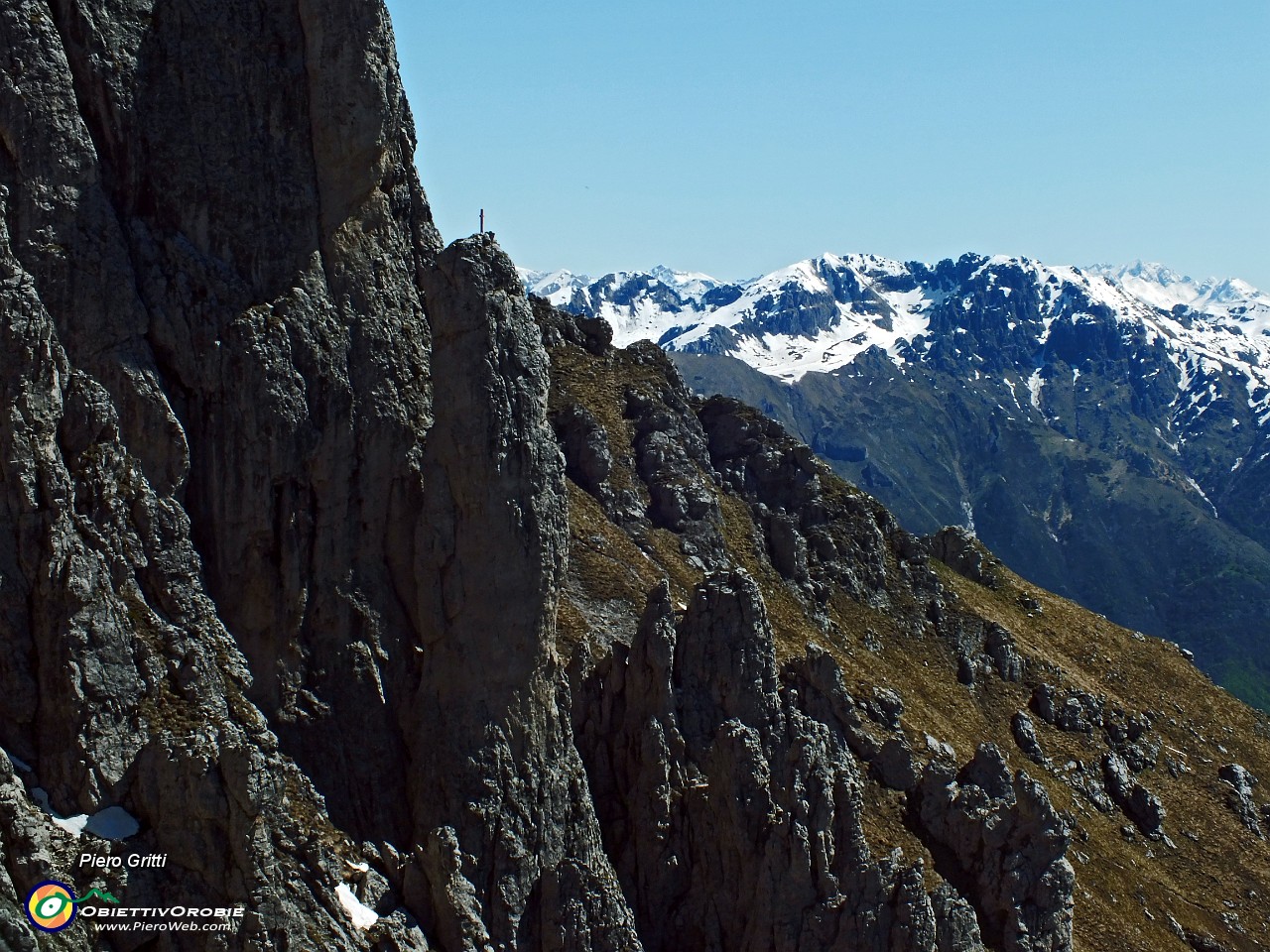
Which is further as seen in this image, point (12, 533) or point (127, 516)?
point (127, 516)

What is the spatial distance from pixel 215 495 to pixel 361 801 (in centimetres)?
1393

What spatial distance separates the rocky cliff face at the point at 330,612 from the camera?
41.4 m

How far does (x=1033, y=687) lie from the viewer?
4299 inches

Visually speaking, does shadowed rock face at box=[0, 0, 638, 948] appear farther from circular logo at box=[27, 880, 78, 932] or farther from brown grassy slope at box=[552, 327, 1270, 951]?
brown grassy slope at box=[552, 327, 1270, 951]

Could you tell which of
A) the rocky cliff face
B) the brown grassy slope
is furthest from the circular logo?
the brown grassy slope

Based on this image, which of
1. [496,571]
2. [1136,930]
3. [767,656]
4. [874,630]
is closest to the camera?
[496,571]

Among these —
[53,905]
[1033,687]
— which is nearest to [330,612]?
[53,905]

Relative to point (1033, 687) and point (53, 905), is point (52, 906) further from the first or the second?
point (1033, 687)

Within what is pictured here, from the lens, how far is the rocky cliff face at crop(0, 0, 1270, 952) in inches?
1630

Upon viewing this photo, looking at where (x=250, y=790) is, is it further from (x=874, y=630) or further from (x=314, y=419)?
(x=874, y=630)

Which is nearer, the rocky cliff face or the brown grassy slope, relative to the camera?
the rocky cliff face

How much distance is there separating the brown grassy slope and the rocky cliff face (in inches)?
346

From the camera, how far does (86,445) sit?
144 feet

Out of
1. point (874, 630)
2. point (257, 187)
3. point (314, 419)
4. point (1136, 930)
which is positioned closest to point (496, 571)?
point (314, 419)
